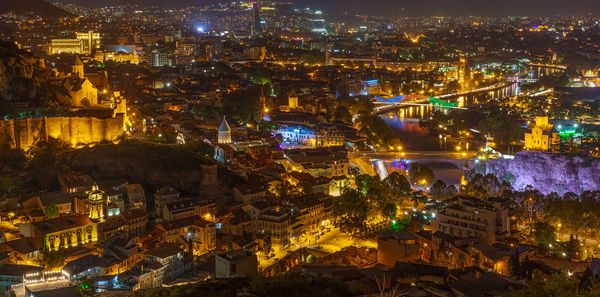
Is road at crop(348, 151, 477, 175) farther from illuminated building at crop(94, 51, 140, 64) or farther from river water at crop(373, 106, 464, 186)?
illuminated building at crop(94, 51, 140, 64)

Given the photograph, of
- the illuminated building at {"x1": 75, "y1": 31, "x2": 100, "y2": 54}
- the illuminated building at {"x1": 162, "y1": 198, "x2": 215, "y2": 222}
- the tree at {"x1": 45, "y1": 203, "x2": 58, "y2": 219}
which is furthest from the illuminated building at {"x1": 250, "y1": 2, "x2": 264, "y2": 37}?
the tree at {"x1": 45, "y1": 203, "x2": 58, "y2": 219}

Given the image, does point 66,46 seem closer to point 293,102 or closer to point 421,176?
point 293,102

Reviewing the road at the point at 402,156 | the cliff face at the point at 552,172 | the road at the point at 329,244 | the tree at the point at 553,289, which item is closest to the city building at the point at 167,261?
the road at the point at 329,244

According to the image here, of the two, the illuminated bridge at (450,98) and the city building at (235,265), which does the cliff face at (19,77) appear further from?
the illuminated bridge at (450,98)

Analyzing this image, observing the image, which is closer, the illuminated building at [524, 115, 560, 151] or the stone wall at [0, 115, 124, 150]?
the stone wall at [0, 115, 124, 150]

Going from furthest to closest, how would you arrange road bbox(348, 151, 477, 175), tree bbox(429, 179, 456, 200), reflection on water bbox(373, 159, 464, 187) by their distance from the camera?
road bbox(348, 151, 477, 175) → reflection on water bbox(373, 159, 464, 187) → tree bbox(429, 179, 456, 200)

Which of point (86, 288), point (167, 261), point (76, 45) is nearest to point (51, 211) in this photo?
point (167, 261)
